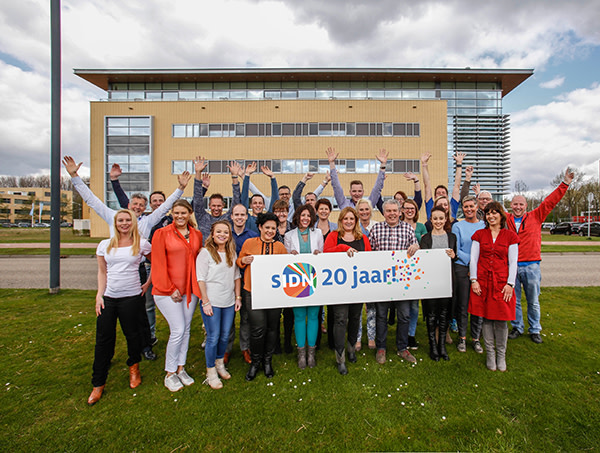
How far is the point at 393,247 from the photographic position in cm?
417

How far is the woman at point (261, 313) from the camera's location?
146 inches

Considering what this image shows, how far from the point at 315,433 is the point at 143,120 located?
33.4 metres

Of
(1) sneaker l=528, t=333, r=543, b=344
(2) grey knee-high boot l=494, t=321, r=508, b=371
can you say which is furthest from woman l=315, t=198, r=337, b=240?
(1) sneaker l=528, t=333, r=543, b=344

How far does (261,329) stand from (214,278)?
0.93 m

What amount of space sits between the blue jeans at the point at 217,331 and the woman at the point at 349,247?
1.46 metres

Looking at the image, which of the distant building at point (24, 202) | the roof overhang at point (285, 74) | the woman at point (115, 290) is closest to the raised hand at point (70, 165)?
the woman at point (115, 290)

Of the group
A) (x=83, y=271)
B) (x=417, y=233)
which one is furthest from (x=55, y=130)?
(x=417, y=233)

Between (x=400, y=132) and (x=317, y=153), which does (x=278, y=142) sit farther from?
(x=400, y=132)

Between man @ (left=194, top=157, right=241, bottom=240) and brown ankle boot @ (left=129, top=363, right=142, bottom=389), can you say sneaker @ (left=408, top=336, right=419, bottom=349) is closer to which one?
man @ (left=194, top=157, right=241, bottom=240)

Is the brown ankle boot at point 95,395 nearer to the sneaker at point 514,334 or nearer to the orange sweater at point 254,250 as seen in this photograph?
the orange sweater at point 254,250

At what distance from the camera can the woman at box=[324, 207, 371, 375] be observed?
12.8 feet

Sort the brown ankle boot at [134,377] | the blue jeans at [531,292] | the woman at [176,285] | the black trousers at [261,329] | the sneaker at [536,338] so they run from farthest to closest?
the blue jeans at [531,292], the sneaker at [536,338], the black trousers at [261,329], the brown ankle boot at [134,377], the woman at [176,285]

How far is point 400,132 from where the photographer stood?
27.9 metres

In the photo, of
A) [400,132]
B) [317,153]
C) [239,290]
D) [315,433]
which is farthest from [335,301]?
[400,132]
